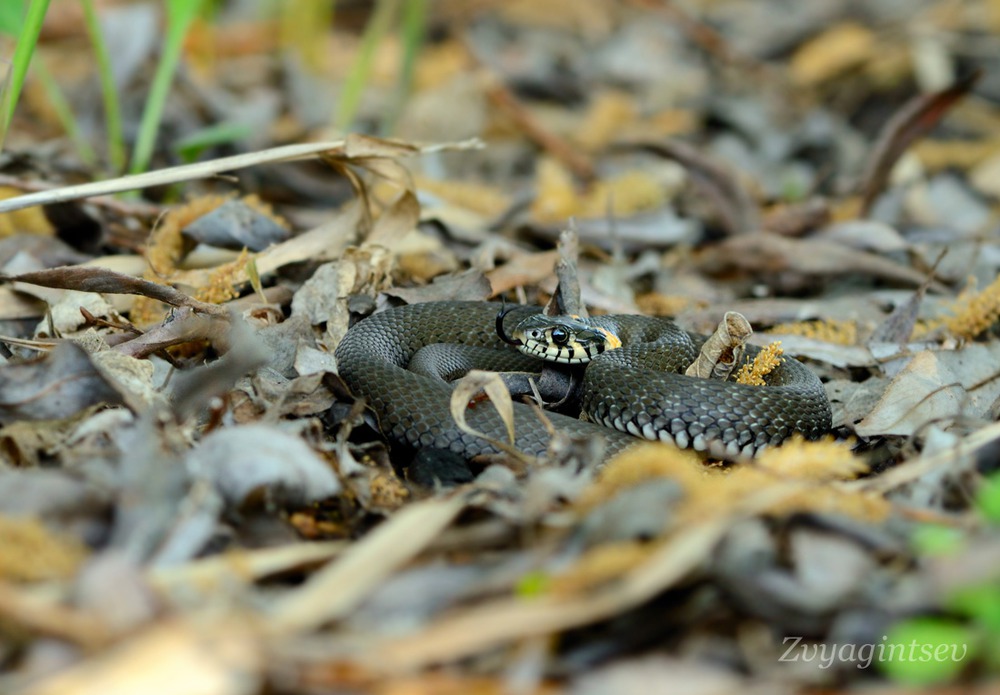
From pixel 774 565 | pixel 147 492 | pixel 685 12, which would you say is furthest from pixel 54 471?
pixel 685 12

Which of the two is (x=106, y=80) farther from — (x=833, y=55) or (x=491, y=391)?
(x=833, y=55)

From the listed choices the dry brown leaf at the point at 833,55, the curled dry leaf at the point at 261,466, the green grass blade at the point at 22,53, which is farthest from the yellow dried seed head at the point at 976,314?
the dry brown leaf at the point at 833,55

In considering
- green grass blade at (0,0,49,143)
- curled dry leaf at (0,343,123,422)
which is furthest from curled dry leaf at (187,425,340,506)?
green grass blade at (0,0,49,143)

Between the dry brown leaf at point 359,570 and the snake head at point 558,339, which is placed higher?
the dry brown leaf at point 359,570

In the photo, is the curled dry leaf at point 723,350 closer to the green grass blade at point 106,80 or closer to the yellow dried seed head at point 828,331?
the yellow dried seed head at point 828,331

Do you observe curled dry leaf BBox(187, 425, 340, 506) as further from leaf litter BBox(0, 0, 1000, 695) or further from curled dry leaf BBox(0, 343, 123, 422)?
curled dry leaf BBox(0, 343, 123, 422)

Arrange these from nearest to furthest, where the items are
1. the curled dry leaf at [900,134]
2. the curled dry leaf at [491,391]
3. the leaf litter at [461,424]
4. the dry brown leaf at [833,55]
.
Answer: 1. the leaf litter at [461,424]
2. the curled dry leaf at [491,391]
3. the curled dry leaf at [900,134]
4. the dry brown leaf at [833,55]

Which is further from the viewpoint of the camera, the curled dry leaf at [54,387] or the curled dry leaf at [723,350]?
the curled dry leaf at [723,350]

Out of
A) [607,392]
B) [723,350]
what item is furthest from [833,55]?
[607,392]
